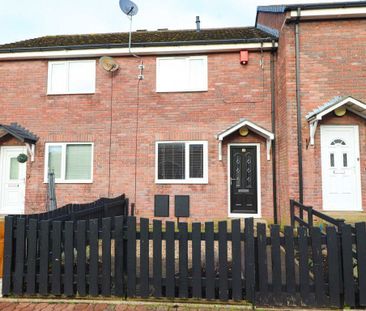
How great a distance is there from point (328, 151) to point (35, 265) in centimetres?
741

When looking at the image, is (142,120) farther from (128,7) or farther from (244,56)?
(128,7)

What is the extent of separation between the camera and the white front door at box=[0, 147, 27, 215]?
32.5ft

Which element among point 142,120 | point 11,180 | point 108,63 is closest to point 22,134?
point 11,180

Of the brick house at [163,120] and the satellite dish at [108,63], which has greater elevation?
the satellite dish at [108,63]

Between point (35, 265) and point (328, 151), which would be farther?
point (328, 151)

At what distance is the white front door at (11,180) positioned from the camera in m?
9.91

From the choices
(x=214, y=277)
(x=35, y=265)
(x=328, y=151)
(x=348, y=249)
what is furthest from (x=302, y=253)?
(x=328, y=151)

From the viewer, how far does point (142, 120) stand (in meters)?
9.72

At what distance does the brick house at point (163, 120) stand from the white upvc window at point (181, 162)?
3 cm

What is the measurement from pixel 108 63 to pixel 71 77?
60.4 inches

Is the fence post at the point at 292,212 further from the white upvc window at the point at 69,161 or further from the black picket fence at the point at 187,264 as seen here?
the white upvc window at the point at 69,161

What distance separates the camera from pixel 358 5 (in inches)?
308

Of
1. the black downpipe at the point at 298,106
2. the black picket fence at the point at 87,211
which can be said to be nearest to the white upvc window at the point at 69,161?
the black picket fence at the point at 87,211

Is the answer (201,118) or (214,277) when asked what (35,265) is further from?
(201,118)
